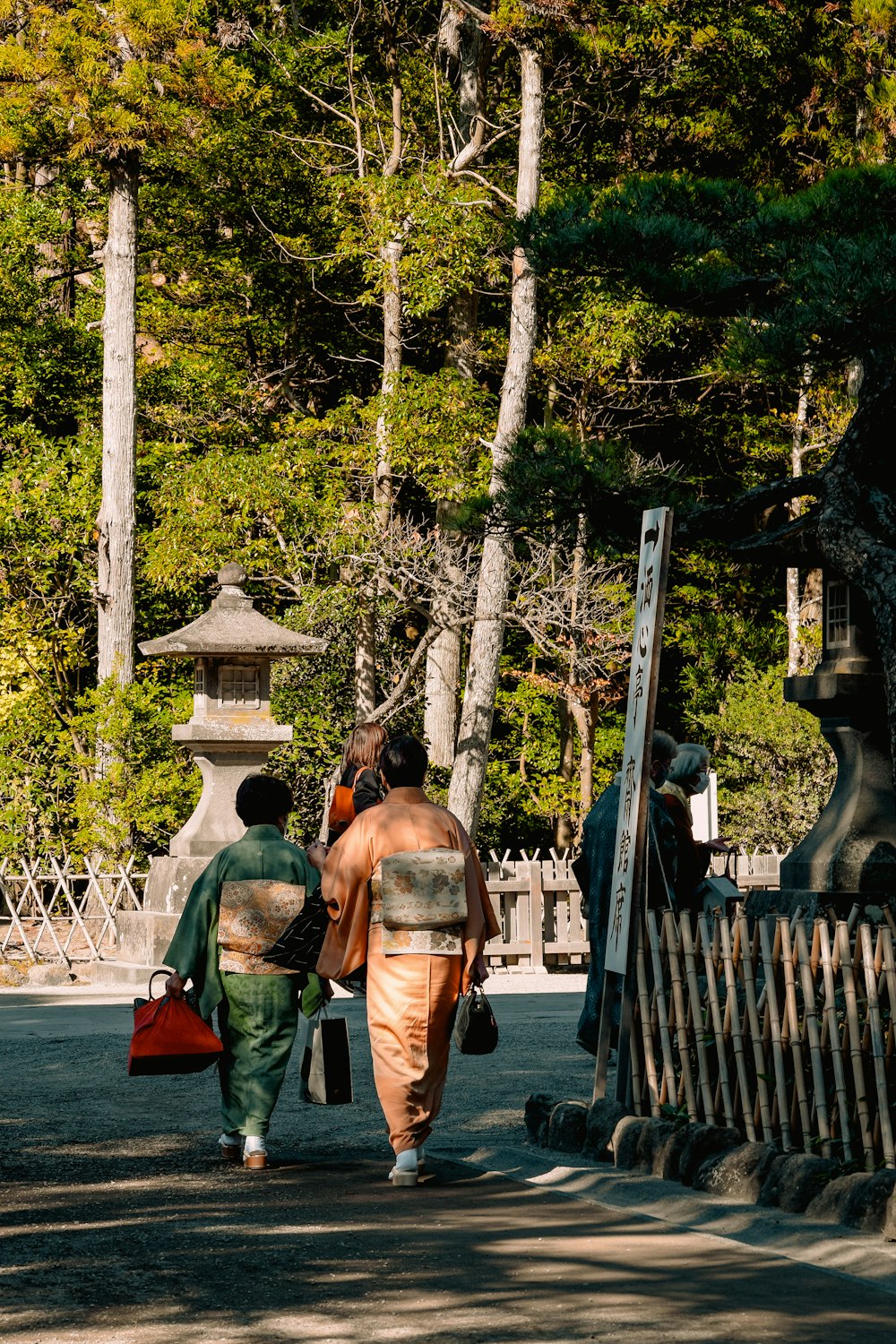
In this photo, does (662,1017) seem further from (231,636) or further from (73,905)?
(73,905)

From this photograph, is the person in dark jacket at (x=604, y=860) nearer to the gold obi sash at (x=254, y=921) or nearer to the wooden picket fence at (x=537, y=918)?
the gold obi sash at (x=254, y=921)

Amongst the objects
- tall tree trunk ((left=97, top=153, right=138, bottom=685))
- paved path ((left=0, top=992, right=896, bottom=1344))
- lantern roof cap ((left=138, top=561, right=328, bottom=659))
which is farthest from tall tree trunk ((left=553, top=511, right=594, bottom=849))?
paved path ((left=0, top=992, right=896, bottom=1344))

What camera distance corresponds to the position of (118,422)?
17969 mm

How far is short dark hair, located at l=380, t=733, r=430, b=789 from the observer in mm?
5984

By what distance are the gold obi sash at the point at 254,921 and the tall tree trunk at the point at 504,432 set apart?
36.8 ft

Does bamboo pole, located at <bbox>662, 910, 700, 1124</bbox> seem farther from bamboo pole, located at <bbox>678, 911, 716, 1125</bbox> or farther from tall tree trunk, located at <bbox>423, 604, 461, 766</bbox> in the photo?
tall tree trunk, located at <bbox>423, 604, 461, 766</bbox>

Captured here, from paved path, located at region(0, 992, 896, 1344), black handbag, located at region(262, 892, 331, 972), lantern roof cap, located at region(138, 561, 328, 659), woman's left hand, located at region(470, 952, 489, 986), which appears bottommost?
paved path, located at region(0, 992, 896, 1344)

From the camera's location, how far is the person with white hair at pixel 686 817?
7863 mm

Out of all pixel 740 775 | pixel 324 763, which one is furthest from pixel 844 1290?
pixel 740 775

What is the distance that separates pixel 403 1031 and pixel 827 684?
338 centimetres

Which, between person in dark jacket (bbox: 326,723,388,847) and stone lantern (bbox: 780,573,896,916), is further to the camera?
person in dark jacket (bbox: 326,723,388,847)

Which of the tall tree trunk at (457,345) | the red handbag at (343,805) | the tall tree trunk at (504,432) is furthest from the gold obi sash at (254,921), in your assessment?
the tall tree trunk at (457,345)

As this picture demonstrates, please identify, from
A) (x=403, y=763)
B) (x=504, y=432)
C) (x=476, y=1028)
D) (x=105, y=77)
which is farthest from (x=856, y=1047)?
(x=105, y=77)

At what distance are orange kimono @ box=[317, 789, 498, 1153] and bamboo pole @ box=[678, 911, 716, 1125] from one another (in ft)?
2.19
